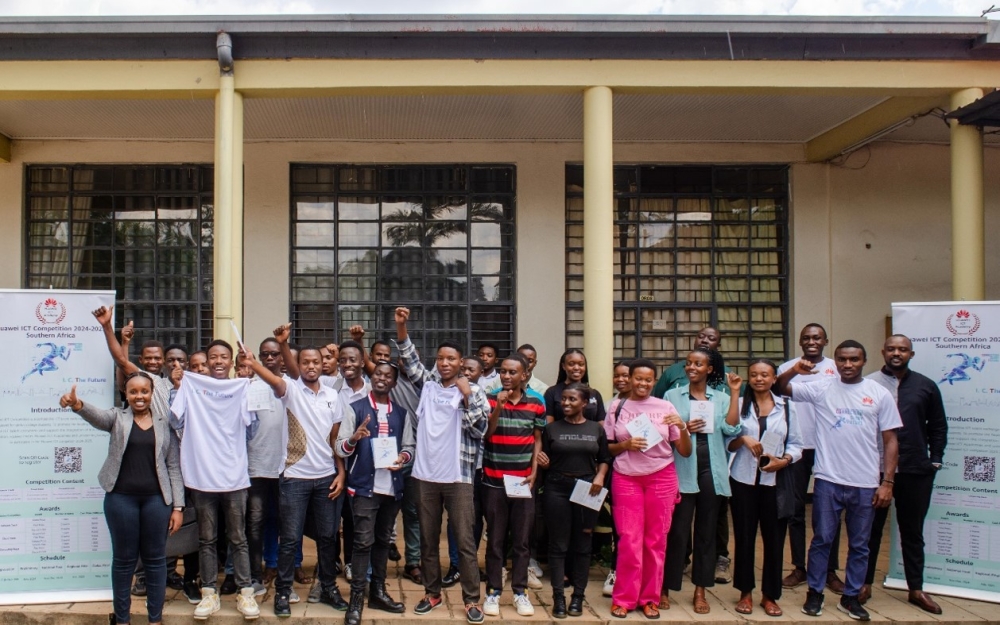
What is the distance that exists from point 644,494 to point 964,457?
249 cm

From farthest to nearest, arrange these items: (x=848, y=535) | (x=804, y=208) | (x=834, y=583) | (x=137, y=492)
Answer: (x=804, y=208) → (x=834, y=583) → (x=848, y=535) → (x=137, y=492)

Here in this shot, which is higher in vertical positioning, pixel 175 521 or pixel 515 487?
pixel 515 487

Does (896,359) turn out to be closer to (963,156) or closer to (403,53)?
(963,156)

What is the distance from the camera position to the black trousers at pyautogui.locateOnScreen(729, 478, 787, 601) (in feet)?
17.3

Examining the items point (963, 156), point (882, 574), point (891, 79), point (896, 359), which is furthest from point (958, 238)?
point (882, 574)

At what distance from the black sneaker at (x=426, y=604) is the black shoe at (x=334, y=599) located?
18.9 inches

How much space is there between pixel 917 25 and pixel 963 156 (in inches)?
49.9

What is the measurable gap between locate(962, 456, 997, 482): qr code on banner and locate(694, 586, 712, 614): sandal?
2.18 meters

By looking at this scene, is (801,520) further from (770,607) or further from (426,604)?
(426,604)

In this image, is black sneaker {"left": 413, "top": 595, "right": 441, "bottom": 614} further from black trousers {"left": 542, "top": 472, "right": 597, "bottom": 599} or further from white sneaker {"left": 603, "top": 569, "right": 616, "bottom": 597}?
white sneaker {"left": 603, "top": 569, "right": 616, "bottom": 597}

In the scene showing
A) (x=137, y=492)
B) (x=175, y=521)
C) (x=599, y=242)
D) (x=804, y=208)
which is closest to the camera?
(x=137, y=492)

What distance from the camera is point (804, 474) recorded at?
5742mm

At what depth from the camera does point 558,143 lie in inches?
367

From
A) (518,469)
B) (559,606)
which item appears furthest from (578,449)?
(559,606)
